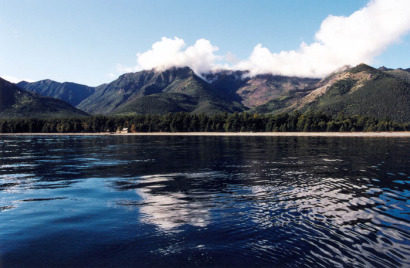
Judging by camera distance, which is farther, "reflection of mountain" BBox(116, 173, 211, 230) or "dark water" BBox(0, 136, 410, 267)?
"reflection of mountain" BBox(116, 173, 211, 230)

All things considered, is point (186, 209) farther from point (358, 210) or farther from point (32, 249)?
point (358, 210)

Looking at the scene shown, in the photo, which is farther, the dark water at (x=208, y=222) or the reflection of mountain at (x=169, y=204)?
the reflection of mountain at (x=169, y=204)

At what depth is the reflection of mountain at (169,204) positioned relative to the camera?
55.0 feet

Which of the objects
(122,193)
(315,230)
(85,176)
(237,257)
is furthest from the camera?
(85,176)

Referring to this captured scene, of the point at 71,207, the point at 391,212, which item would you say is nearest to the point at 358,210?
the point at 391,212

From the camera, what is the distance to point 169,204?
2041 centimetres

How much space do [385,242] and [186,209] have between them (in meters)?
11.5

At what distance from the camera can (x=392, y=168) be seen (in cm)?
3816

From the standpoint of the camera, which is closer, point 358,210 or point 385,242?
point 385,242

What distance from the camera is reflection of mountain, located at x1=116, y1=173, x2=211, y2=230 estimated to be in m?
16.8

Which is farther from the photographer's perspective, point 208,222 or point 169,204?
point 169,204

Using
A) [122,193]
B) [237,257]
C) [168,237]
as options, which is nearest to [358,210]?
[237,257]

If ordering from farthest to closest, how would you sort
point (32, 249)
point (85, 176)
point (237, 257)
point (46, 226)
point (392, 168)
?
point (392, 168) → point (85, 176) → point (46, 226) → point (32, 249) → point (237, 257)

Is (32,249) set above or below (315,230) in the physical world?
below
